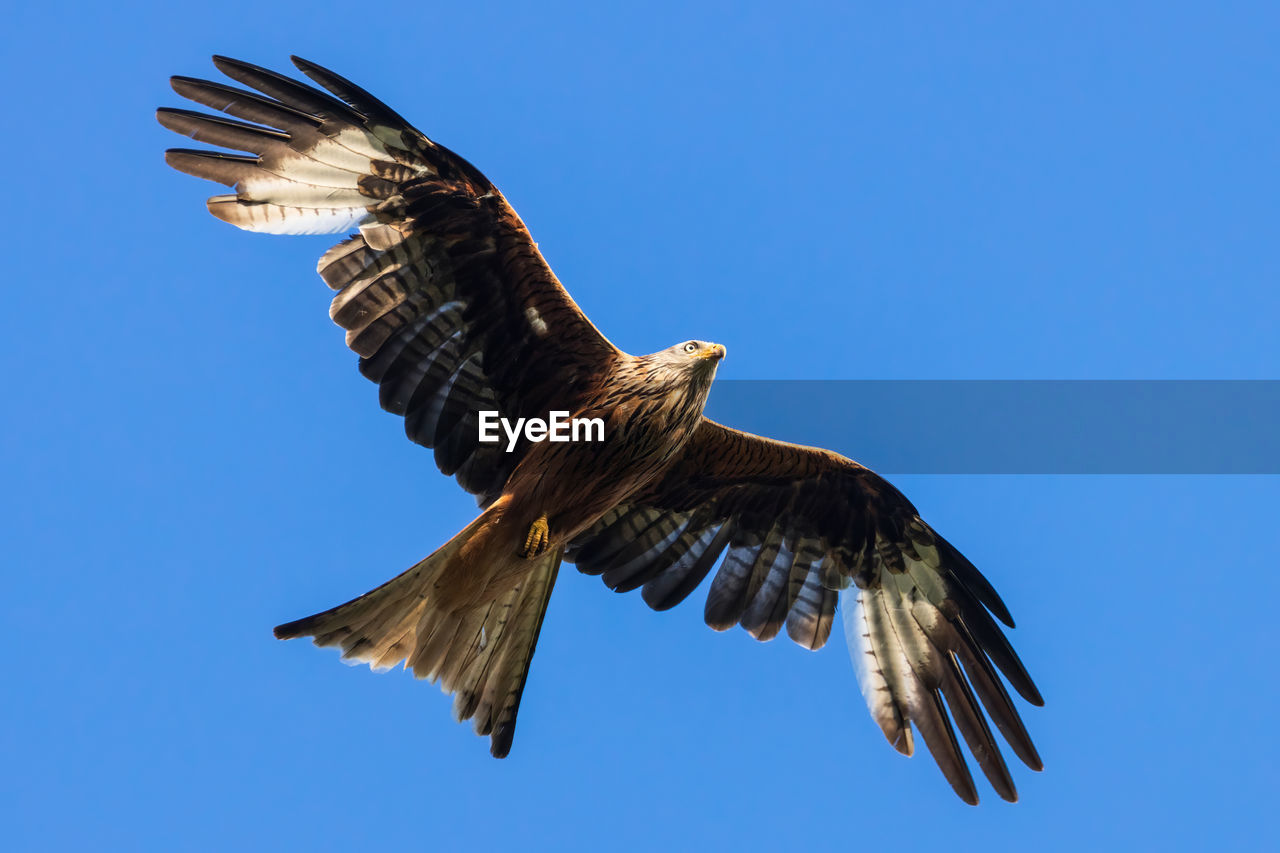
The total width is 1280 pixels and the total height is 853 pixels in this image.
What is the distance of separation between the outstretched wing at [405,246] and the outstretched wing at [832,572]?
142 cm

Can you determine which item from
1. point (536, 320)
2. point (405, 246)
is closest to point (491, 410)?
point (536, 320)

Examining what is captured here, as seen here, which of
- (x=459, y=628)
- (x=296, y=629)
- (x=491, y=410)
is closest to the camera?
(x=296, y=629)

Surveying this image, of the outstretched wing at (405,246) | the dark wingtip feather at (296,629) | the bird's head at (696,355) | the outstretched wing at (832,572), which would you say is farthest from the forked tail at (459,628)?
the bird's head at (696,355)

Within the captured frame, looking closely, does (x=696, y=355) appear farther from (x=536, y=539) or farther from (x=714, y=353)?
(x=536, y=539)

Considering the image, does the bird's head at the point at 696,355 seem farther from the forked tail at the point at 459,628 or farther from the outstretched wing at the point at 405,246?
the forked tail at the point at 459,628

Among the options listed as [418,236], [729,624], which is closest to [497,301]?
[418,236]

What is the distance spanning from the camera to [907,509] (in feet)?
31.8

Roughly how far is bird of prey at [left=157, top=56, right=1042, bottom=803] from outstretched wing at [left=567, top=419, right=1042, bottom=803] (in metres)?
0.02

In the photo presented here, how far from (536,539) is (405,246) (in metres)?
1.86

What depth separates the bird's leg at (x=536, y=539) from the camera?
8.25 m

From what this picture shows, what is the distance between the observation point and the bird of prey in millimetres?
7938

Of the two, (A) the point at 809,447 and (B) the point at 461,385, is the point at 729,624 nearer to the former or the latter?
(A) the point at 809,447

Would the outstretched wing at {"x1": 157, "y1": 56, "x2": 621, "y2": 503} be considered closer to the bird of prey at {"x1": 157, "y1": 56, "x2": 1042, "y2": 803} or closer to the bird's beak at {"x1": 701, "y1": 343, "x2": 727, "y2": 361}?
the bird of prey at {"x1": 157, "y1": 56, "x2": 1042, "y2": 803}

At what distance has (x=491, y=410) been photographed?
8.70m
